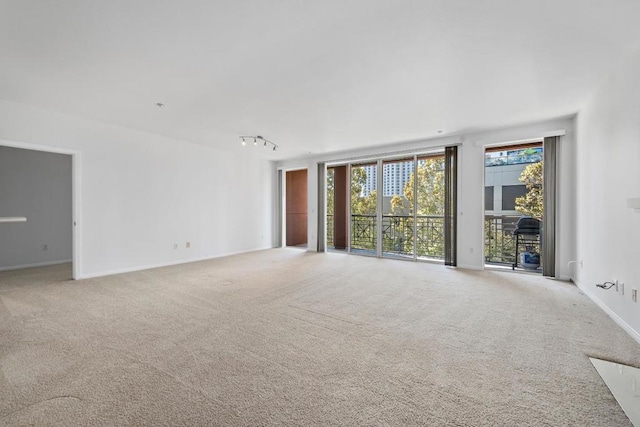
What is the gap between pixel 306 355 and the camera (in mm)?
2098

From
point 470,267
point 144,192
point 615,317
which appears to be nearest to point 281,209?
point 144,192

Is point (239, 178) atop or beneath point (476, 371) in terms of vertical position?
atop

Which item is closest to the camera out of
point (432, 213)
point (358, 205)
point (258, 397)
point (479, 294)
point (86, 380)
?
point (258, 397)

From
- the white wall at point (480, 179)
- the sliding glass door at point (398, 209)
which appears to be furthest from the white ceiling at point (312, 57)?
the sliding glass door at point (398, 209)

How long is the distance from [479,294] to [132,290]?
15.0 feet

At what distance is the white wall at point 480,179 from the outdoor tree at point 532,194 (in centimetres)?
69

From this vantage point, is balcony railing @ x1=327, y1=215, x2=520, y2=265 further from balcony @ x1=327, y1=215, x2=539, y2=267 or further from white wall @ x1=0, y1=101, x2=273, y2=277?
white wall @ x1=0, y1=101, x2=273, y2=277

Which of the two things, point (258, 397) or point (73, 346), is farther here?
point (73, 346)

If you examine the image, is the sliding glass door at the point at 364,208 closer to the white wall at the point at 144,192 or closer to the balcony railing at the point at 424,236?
the balcony railing at the point at 424,236

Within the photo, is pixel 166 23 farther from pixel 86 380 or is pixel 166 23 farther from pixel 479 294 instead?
pixel 479 294

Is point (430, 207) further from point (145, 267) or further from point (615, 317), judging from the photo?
point (145, 267)

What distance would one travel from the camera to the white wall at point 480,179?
434cm

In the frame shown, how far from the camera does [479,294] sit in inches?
142

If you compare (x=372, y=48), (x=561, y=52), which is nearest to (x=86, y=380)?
(x=372, y=48)
